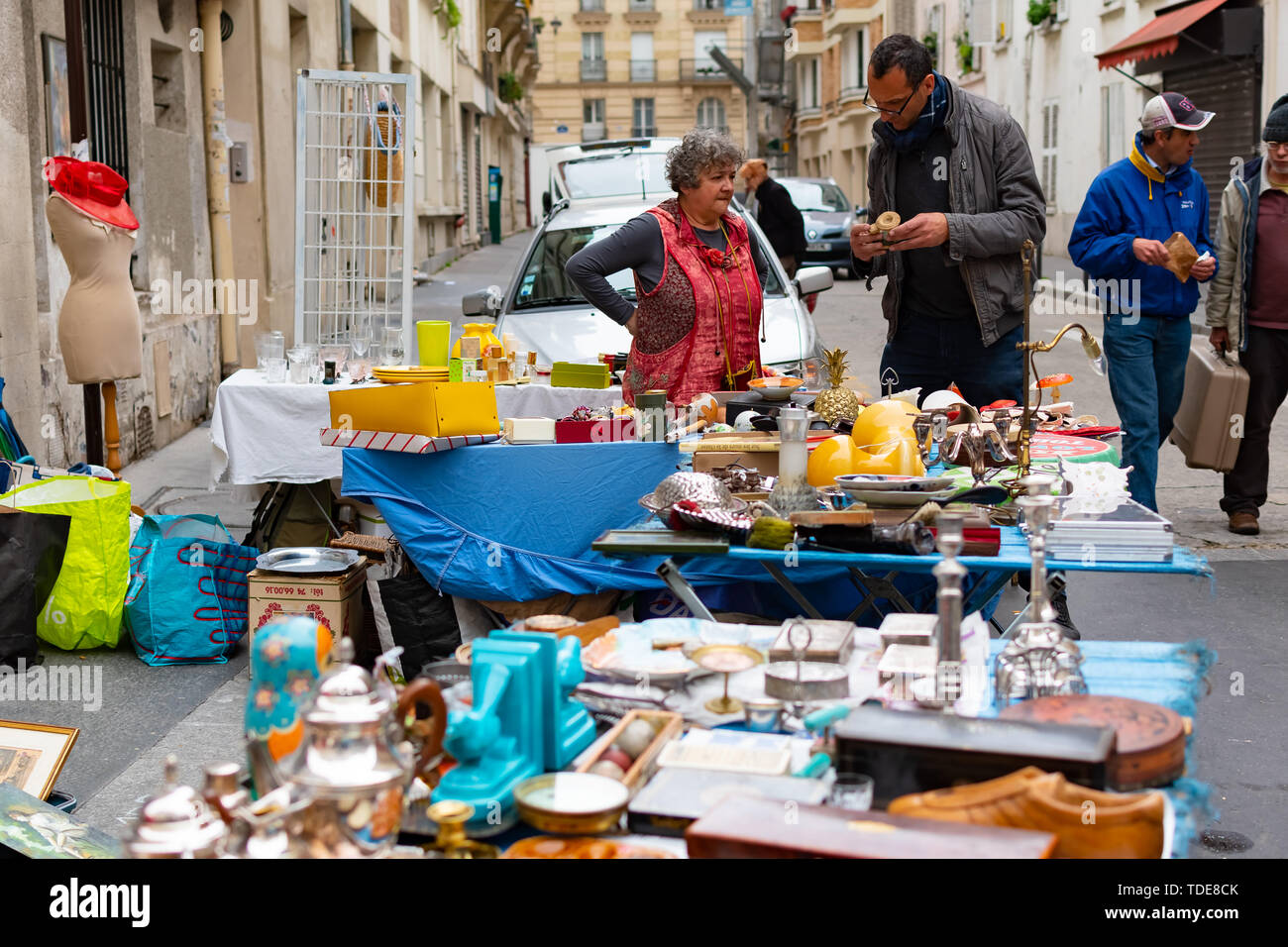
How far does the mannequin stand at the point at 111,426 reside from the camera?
6980mm

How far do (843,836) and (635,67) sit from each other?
226 feet

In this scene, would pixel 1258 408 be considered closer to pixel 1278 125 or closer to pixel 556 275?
pixel 1278 125

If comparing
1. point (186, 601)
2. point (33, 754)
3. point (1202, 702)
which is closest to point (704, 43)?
point (186, 601)

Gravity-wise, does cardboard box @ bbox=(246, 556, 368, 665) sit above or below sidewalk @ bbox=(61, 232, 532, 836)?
above

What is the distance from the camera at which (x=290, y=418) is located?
6.06 metres

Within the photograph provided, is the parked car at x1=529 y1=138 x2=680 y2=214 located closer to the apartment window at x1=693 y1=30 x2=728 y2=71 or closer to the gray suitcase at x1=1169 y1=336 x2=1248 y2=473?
the gray suitcase at x1=1169 y1=336 x2=1248 y2=473

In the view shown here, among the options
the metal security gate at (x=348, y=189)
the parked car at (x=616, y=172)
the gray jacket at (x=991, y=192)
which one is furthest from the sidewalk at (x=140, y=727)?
the parked car at (x=616, y=172)

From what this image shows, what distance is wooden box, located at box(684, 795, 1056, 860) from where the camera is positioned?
70.8 inches

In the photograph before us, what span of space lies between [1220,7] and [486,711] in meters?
17.9

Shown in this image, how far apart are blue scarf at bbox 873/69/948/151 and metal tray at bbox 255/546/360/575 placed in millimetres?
2419

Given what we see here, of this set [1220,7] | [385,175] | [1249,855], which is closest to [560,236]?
[385,175]

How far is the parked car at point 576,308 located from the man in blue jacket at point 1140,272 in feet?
5.17

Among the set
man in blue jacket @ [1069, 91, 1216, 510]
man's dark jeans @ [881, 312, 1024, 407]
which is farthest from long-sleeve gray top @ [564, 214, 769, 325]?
man in blue jacket @ [1069, 91, 1216, 510]

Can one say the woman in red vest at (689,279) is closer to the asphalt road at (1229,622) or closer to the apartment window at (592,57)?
the asphalt road at (1229,622)
